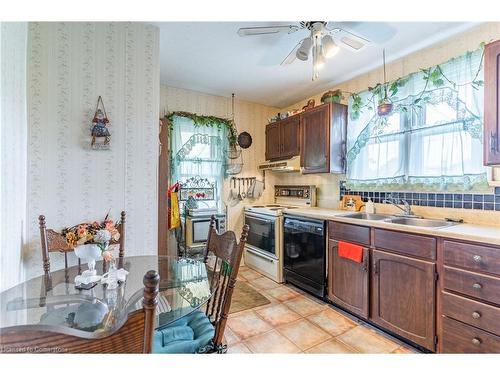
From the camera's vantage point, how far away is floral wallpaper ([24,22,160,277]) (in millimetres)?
1717

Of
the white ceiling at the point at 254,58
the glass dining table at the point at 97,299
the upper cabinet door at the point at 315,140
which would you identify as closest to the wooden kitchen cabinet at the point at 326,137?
the upper cabinet door at the point at 315,140

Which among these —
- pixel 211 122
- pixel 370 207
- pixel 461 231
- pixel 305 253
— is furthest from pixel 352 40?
pixel 211 122

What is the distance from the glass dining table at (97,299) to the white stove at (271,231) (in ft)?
5.44

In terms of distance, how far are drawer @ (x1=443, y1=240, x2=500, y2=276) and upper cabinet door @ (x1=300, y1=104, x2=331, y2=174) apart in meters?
1.45

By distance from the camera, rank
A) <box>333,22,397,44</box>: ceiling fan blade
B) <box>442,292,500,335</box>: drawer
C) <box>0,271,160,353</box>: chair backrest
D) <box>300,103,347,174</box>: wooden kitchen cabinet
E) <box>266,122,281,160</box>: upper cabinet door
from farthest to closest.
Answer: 1. <box>266,122,281,160</box>: upper cabinet door
2. <box>300,103,347,174</box>: wooden kitchen cabinet
3. <box>333,22,397,44</box>: ceiling fan blade
4. <box>442,292,500,335</box>: drawer
5. <box>0,271,160,353</box>: chair backrest

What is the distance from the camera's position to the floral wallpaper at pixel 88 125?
1.72 m

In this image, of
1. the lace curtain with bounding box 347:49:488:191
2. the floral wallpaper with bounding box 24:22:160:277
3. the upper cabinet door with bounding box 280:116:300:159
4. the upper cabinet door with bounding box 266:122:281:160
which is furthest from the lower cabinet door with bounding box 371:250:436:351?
the upper cabinet door with bounding box 266:122:281:160

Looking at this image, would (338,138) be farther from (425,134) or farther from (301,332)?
(301,332)

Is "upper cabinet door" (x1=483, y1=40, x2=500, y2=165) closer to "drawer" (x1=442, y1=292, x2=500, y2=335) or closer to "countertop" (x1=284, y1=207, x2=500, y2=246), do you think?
"countertop" (x1=284, y1=207, x2=500, y2=246)

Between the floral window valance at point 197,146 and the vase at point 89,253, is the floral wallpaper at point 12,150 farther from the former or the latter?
the floral window valance at point 197,146

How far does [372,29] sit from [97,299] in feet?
8.53
